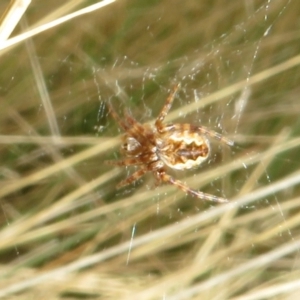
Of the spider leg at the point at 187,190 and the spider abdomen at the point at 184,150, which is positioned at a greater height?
the spider abdomen at the point at 184,150

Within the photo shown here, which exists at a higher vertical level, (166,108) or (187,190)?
(166,108)

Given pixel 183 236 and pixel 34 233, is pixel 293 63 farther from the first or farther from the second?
pixel 34 233

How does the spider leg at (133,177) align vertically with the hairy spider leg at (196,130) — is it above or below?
below

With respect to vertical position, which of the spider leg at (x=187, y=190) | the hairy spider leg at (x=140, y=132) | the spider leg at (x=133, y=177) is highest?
the hairy spider leg at (x=140, y=132)
